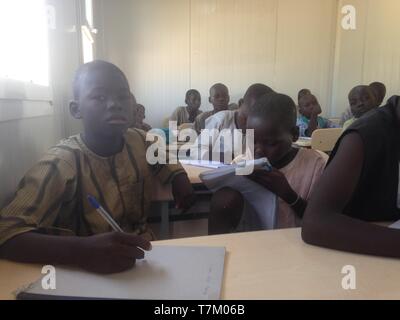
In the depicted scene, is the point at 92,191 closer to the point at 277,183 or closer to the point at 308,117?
the point at 277,183

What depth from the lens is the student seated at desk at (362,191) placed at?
681 mm

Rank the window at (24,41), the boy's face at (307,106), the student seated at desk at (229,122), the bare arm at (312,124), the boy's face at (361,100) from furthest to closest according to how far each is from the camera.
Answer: the boy's face at (307,106)
the bare arm at (312,124)
the boy's face at (361,100)
the student seated at desk at (229,122)
the window at (24,41)

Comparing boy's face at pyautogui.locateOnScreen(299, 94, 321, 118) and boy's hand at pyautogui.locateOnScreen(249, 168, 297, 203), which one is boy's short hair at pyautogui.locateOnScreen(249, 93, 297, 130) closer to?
boy's hand at pyautogui.locateOnScreen(249, 168, 297, 203)

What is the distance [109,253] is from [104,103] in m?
0.60

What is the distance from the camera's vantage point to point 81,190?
99cm

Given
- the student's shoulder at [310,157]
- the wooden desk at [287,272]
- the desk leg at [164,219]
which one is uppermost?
the student's shoulder at [310,157]

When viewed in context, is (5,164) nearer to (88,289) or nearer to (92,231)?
(92,231)

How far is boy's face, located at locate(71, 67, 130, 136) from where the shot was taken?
107cm

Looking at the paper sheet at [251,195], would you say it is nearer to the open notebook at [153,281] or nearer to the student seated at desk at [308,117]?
the open notebook at [153,281]

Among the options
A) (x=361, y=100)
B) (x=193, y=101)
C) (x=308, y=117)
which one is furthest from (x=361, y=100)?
(x=193, y=101)

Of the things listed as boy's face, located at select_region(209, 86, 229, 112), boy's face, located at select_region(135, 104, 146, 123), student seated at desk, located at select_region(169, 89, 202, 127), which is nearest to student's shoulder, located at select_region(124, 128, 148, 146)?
boy's face, located at select_region(135, 104, 146, 123)

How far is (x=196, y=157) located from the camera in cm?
214

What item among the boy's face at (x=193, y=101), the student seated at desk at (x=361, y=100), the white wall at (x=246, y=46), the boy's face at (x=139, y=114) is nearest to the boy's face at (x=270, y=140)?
the boy's face at (x=139, y=114)
